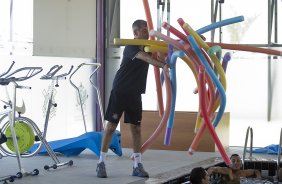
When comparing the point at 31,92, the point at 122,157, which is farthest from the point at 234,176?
the point at 31,92

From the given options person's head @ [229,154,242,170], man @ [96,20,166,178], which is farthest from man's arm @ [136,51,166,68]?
person's head @ [229,154,242,170]

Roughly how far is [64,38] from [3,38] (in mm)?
1484

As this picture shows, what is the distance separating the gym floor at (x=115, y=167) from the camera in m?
5.79

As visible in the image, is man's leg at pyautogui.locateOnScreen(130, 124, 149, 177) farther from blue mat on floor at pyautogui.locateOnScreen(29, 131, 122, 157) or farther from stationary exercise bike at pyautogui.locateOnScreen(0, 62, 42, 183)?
blue mat on floor at pyautogui.locateOnScreen(29, 131, 122, 157)

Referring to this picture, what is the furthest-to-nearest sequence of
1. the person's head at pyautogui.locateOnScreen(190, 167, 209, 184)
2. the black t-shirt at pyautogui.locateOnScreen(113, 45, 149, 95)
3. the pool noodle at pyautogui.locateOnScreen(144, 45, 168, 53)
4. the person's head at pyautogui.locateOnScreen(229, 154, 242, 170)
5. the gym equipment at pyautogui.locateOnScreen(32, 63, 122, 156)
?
the gym equipment at pyautogui.locateOnScreen(32, 63, 122, 156)
the person's head at pyautogui.locateOnScreen(229, 154, 242, 170)
the black t-shirt at pyautogui.locateOnScreen(113, 45, 149, 95)
the person's head at pyautogui.locateOnScreen(190, 167, 209, 184)
the pool noodle at pyautogui.locateOnScreen(144, 45, 168, 53)

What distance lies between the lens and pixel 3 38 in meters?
7.89

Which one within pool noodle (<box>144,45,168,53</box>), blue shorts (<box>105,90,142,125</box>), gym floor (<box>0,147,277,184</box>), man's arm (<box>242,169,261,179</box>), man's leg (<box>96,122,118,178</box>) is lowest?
man's arm (<box>242,169,261,179</box>)

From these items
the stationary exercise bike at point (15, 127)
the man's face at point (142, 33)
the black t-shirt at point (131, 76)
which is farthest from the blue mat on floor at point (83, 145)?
the man's face at point (142, 33)

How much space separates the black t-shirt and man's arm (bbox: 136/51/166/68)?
265 millimetres

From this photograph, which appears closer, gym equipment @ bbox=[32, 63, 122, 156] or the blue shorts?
the blue shorts

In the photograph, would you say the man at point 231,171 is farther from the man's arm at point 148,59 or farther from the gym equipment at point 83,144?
the man's arm at point 148,59

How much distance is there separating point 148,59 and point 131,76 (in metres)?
0.50

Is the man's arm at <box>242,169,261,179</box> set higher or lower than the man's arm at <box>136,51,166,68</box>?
lower

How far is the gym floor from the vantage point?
5.79 meters
